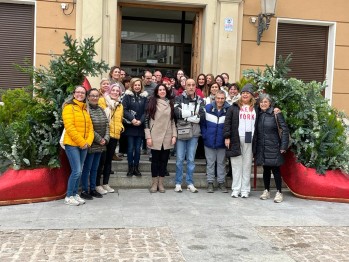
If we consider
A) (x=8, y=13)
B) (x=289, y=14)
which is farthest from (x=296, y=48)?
(x=8, y=13)

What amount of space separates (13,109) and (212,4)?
544 cm

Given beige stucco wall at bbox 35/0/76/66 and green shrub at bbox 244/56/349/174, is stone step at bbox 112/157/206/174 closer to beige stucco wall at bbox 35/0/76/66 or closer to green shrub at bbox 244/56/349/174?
green shrub at bbox 244/56/349/174

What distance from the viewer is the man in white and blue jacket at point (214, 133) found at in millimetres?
7234

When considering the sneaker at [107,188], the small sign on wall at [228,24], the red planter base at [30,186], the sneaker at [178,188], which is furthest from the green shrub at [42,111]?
the small sign on wall at [228,24]

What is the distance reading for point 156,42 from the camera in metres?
12.2

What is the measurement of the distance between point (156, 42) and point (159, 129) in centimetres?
573

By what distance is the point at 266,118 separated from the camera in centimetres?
701

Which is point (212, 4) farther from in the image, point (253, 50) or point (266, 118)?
point (266, 118)

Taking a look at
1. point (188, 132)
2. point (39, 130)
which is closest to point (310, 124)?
point (188, 132)

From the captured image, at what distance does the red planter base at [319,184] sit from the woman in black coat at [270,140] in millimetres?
415

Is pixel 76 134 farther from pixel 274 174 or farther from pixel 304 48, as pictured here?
pixel 304 48

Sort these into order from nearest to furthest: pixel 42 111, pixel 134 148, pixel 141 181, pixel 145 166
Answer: pixel 42 111 → pixel 134 148 → pixel 141 181 → pixel 145 166

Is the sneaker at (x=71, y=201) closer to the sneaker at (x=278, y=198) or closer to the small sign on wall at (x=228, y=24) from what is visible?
the sneaker at (x=278, y=198)

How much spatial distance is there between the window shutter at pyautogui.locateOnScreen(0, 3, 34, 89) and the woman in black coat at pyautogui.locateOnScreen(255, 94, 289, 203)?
18.4ft
